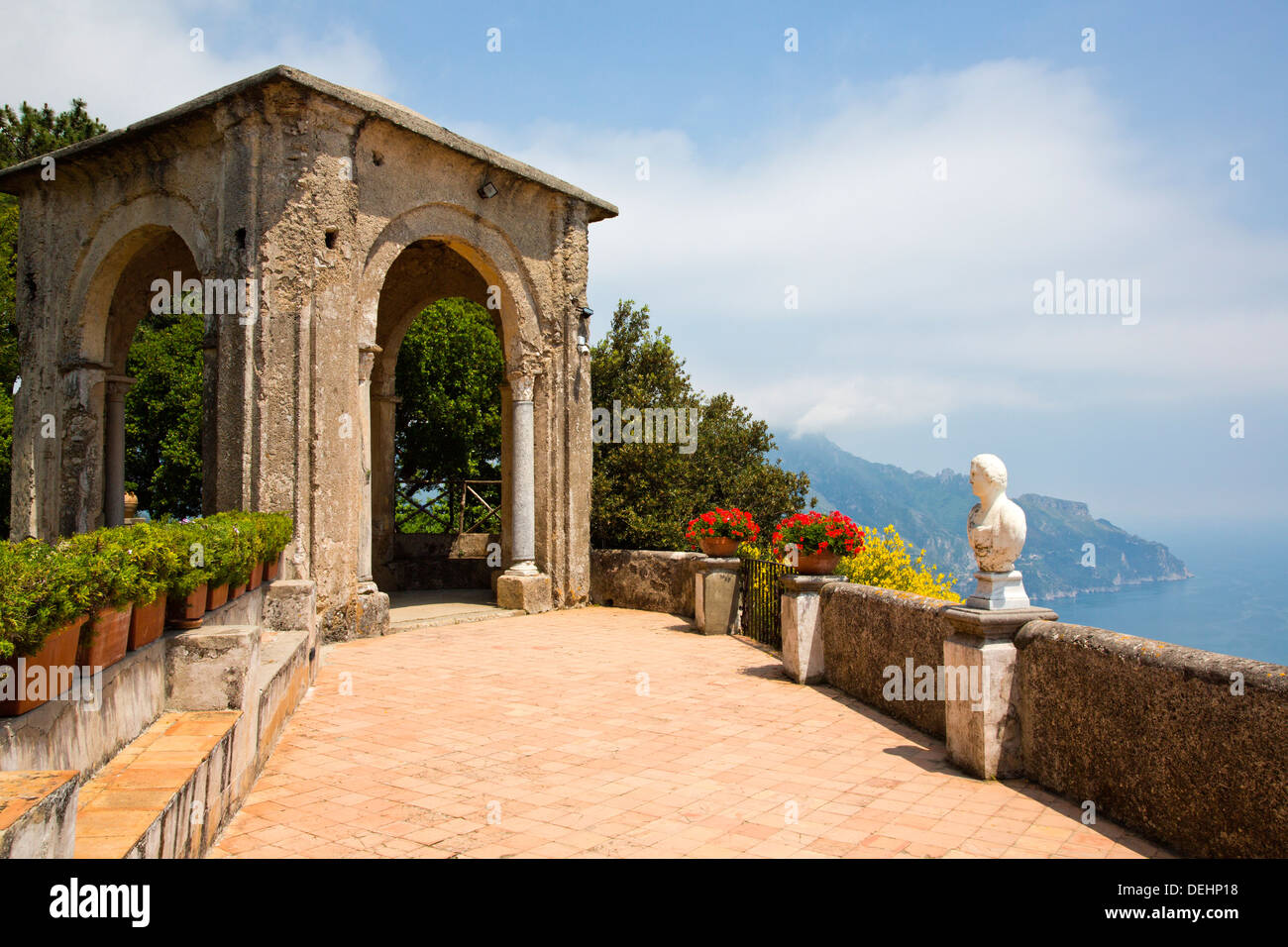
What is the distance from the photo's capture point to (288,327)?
992cm

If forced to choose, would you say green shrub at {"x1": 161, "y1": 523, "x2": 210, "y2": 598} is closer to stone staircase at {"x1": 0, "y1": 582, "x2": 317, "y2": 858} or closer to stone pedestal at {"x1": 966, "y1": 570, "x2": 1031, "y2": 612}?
stone staircase at {"x1": 0, "y1": 582, "x2": 317, "y2": 858}

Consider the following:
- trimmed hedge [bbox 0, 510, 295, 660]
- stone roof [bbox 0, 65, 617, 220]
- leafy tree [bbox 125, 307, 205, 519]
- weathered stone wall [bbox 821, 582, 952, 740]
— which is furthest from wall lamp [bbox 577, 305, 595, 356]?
leafy tree [bbox 125, 307, 205, 519]

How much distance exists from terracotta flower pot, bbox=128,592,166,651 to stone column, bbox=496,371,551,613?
861cm

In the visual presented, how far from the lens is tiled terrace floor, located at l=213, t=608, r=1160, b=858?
3934mm

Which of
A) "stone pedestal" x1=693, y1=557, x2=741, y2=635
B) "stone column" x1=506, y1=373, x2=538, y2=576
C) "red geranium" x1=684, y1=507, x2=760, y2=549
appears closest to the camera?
"red geranium" x1=684, y1=507, x2=760, y2=549

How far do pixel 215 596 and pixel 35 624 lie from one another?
8.32 ft

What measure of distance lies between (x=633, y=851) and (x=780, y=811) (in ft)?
3.13

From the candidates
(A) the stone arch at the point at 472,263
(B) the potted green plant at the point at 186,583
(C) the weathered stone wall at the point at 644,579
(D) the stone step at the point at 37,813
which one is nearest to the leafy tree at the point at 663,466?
(C) the weathered stone wall at the point at 644,579

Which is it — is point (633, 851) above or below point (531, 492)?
below

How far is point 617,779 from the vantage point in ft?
16.2

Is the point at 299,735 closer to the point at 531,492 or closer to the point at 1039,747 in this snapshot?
the point at 1039,747

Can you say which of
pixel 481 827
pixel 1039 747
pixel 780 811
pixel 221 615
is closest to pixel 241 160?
pixel 221 615

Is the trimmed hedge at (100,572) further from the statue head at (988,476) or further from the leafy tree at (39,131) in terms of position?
the leafy tree at (39,131)

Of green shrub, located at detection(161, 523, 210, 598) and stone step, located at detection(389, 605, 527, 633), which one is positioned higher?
green shrub, located at detection(161, 523, 210, 598)
